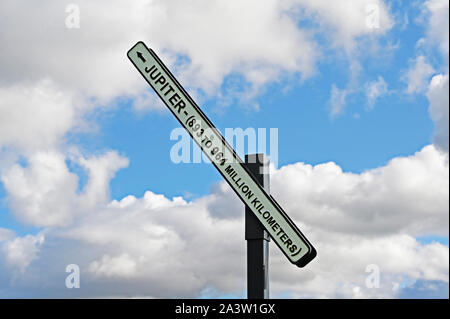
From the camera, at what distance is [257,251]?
431 inches

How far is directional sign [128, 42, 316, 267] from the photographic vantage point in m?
10.3

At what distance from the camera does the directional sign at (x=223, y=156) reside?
10.3m

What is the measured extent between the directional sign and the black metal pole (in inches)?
10.7

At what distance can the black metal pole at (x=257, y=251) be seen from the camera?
10.8m

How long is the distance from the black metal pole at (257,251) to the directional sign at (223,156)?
0.27 meters

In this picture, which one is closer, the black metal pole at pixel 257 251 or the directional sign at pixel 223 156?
the directional sign at pixel 223 156

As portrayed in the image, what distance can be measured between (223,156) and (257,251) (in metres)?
2.02

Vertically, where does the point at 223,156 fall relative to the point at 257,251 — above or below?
above
